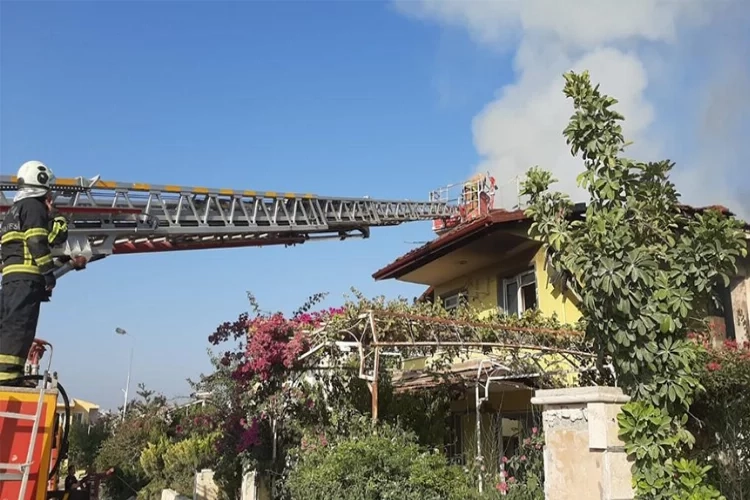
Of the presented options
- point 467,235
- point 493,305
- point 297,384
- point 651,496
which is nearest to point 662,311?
point 651,496

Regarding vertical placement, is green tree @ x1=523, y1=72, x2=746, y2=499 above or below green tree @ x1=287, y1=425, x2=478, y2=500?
above

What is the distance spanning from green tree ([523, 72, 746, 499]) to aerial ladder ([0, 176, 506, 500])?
5.10 metres

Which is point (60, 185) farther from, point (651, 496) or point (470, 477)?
point (651, 496)

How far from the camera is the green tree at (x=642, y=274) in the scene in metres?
5.79

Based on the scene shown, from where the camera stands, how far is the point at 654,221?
22.1 feet

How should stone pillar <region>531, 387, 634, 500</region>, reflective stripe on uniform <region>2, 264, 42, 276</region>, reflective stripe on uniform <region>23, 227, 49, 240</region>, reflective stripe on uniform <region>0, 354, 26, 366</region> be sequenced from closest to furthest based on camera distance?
stone pillar <region>531, 387, 634, 500</region>
reflective stripe on uniform <region>0, 354, 26, 366</region>
reflective stripe on uniform <region>2, 264, 42, 276</region>
reflective stripe on uniform <region>23, 227, 49, 240</region>

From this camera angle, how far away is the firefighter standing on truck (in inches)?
236

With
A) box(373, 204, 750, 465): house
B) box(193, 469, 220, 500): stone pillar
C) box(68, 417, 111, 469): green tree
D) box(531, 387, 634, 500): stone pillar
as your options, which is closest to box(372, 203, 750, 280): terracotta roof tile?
box(373, 204, 750, 465): house

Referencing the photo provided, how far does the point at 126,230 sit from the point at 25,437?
823 cm

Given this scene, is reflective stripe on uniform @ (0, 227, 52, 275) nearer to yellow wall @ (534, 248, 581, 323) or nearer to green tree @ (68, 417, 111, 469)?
yellow wall @ (534, 248, 581, 323)

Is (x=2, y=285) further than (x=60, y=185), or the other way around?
(x=60, y=185)

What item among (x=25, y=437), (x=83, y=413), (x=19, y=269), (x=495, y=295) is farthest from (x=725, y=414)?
(x=83, y=413)

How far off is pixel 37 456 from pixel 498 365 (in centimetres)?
830

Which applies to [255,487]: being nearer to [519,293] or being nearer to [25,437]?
[519,293]
